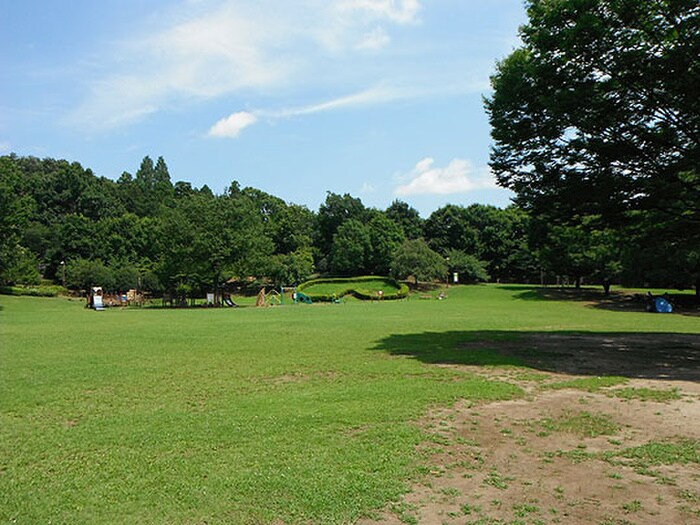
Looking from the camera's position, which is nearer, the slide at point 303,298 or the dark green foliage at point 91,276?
the slide at point 303,298

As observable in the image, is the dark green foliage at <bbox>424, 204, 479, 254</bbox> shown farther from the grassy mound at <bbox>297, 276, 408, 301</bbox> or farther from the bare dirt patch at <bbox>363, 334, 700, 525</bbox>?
the bare dirt patch at <bbox>363, 334, 700, 525</bbox>

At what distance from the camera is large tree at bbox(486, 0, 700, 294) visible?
11.7m

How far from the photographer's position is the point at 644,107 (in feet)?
42.5

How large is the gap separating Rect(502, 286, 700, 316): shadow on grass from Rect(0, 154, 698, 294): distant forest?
1493 millimetres

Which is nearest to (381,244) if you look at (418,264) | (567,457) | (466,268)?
(418,264)

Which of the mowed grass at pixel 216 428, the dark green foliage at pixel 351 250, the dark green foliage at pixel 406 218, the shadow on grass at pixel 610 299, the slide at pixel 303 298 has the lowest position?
the shadow on grass at pixel 610 299

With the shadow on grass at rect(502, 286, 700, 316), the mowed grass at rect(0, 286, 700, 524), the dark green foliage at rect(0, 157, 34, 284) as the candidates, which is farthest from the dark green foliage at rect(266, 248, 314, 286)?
the mowed grass at rect(0, 286, 700, 524)

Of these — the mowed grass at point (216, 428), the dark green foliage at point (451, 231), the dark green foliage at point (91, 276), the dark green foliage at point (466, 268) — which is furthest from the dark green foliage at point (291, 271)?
the mowed grass at point (216, 428)

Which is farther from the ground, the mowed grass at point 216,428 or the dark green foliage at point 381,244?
the dark green foliage at point 381,244

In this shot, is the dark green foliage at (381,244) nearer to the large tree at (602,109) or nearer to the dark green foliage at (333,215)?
the dark green foliage at (333,215)

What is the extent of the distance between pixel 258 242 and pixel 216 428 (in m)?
41.6

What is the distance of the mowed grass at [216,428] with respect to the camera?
4637 mm

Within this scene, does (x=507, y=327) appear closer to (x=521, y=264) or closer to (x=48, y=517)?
(x=48, y=517)

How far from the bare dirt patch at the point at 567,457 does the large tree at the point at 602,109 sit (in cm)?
571
